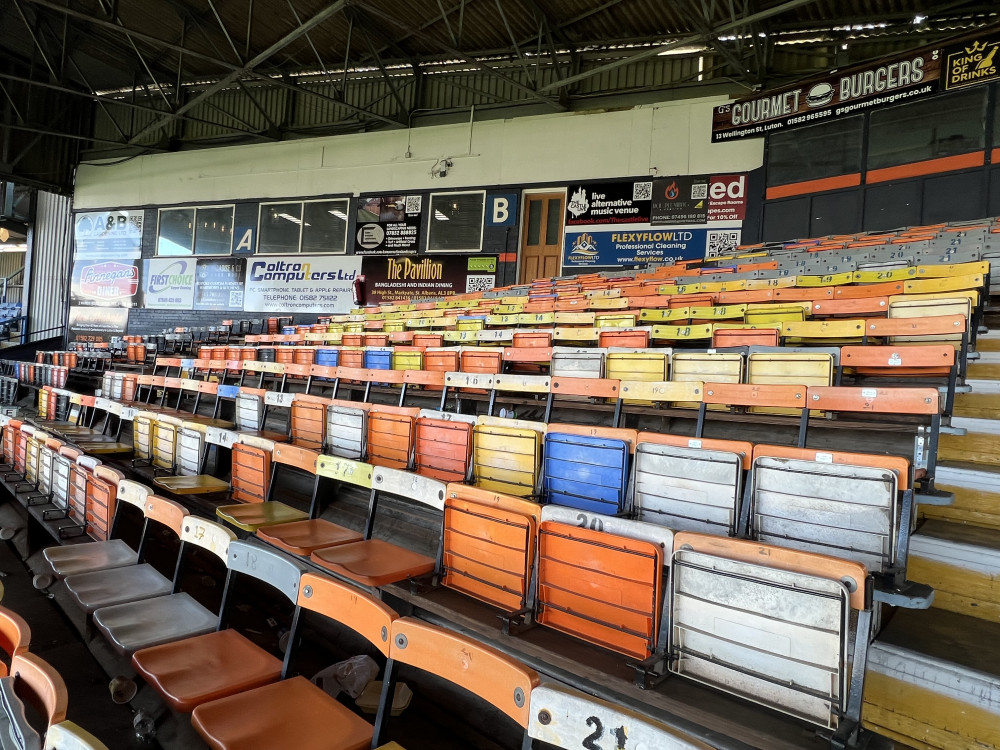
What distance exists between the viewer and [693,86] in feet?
33.5

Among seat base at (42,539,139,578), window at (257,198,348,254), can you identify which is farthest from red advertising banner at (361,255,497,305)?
seat base at (42,539,139,578)

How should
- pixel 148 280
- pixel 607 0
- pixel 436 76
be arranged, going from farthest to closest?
pixel 148 280, pixel 436 76, pixel 607 0

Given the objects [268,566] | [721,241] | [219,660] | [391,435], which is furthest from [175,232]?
[219,660]

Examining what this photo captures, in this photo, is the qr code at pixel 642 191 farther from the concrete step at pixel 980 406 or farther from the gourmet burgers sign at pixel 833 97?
the concrete step at pixel 980 406

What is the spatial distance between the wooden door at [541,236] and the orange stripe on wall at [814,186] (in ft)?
12.7

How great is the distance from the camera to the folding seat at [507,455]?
281 cm

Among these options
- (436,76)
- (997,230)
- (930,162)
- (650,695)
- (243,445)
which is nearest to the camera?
(650,695)

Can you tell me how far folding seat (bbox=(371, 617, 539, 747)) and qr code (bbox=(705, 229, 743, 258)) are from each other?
31.3 feet

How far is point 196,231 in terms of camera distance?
48.1ft

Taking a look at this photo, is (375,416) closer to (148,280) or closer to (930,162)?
(930,162)

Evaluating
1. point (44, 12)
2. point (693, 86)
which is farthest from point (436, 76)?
point (44, 12)

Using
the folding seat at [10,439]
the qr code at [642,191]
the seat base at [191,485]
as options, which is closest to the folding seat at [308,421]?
the seat base at [191,485]

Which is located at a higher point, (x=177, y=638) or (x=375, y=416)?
(x=375, y=416)

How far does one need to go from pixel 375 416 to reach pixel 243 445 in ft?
2.85
